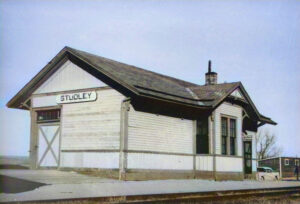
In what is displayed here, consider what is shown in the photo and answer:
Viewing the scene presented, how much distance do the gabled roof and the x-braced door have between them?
7.61 ft

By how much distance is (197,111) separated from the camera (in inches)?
789

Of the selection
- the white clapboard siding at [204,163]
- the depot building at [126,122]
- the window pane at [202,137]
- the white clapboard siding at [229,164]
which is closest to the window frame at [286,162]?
the depot building at [126,122]

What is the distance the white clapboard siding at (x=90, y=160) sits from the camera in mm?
16266

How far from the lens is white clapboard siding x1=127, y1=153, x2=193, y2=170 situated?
16344 millimetres

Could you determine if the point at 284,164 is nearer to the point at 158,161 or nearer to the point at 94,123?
the point at 158,161

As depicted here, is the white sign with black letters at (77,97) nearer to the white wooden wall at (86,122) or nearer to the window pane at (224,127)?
the white wooden wall at (86,122)

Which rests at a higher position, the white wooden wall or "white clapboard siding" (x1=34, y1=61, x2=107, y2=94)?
"white clapboard siding" (x1=34, y1=61, x2=107, y2=94)

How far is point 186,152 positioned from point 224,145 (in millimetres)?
2429

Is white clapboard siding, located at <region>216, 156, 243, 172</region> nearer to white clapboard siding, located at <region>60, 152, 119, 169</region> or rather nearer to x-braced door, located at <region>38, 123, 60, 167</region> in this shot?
white clapboard siding, located at <region>60, 152, 119, 169</region>

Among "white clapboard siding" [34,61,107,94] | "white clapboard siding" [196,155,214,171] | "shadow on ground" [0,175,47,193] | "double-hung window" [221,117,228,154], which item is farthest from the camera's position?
"double-hung window" [221,117,228,154]

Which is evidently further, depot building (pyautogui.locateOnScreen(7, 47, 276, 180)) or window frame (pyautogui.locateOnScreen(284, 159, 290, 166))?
window frame (pyautogui.locateOnScreen(284, 159, 290, 166))

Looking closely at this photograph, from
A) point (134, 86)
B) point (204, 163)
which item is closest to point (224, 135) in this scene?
point (204, 163)

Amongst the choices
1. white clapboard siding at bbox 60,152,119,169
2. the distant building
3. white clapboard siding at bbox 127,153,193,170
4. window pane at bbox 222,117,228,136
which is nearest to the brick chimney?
window pane at bbox 222,117,228,136

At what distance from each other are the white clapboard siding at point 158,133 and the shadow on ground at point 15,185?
4459 mm
